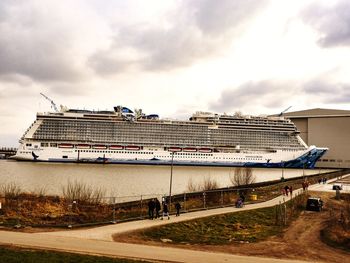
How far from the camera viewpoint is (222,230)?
1886 cm

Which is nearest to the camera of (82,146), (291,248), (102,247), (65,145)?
(102,247)

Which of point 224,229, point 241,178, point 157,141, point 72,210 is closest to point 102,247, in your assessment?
point 224,229

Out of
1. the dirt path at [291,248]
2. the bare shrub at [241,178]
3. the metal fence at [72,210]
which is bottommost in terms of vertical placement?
the dirt path at [291,248]

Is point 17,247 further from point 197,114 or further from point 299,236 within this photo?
point 197,114

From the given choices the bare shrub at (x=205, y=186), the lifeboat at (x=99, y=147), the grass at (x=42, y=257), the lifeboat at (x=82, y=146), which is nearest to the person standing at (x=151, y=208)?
the grass at (x=42, y=257)

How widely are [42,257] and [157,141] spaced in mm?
74434

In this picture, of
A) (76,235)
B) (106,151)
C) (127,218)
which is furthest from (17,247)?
(106,151)

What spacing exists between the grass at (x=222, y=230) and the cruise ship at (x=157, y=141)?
60318 millimetres

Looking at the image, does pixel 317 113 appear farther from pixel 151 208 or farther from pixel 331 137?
pixel 151 208

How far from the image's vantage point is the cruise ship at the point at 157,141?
81.9 m

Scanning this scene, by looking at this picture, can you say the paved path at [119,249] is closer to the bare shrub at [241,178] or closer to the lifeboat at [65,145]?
the bare shrub at [241,178]

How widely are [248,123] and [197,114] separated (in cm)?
1180

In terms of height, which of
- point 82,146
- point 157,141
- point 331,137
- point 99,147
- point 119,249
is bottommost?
point 119,249

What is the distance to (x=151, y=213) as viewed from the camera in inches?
780
